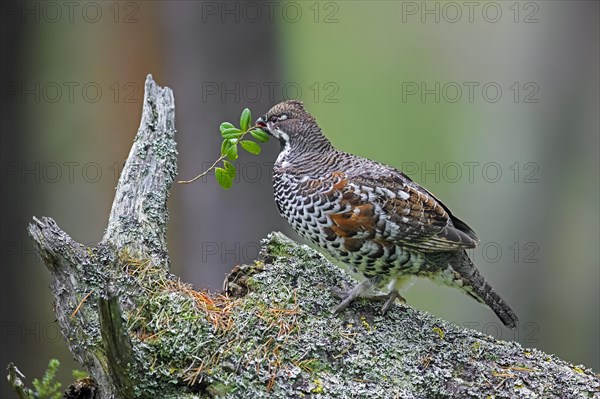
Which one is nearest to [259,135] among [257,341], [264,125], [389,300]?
[264,125]

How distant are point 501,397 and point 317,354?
3.72 feet

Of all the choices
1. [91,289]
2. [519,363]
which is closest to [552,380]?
[519,363]

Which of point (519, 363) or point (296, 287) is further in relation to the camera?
point (296, 287)

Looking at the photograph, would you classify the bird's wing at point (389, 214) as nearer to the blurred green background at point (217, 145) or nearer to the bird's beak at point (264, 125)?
the bird's beak at point (264, 125)

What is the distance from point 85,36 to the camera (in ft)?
35.7

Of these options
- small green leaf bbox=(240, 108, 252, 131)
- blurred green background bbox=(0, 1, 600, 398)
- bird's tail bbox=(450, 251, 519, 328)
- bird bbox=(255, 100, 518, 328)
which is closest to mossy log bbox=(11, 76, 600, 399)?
bird bbox=(255, 100, 518, 328)

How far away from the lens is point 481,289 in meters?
5.38

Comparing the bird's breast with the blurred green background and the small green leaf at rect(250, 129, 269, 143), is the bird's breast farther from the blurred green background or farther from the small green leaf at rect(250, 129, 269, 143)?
the blurred green background

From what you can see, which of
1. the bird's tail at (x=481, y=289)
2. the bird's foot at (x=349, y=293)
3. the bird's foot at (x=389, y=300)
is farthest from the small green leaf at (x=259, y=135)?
the bird's tail at (x=481, y=289)

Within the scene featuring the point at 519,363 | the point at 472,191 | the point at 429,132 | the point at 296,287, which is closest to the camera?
the point at 519,363

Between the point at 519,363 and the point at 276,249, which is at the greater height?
the point at 276,249

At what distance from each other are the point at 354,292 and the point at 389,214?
594 mm

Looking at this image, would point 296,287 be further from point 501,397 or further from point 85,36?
point 85,36

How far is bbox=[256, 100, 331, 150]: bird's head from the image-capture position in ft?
18.1
